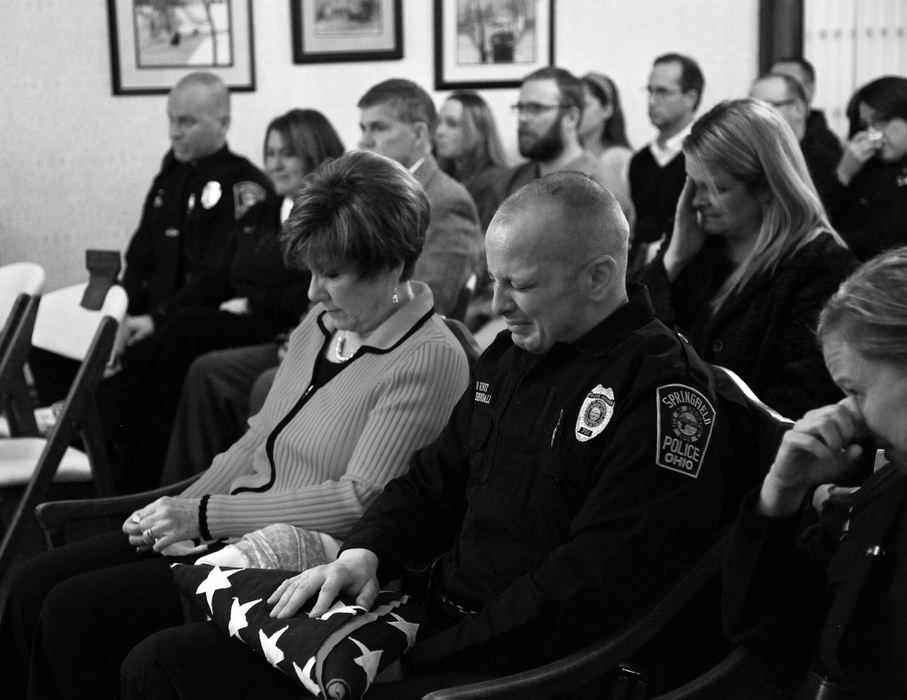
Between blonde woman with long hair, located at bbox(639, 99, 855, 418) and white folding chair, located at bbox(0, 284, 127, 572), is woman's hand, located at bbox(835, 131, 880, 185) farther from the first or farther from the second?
white folding chair, located at bbox(0, 284, 127, 572)

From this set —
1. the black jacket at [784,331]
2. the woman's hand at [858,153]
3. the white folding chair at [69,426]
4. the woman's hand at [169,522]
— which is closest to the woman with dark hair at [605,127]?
the woman's hand at [858,153]

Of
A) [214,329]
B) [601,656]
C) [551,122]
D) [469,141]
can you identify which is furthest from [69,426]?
[469,141]

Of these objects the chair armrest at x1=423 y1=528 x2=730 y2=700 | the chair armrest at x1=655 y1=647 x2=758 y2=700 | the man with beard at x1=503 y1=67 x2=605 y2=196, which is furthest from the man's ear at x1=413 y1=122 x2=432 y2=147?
the chair armrest at x1=655 y1=647 x2=758 y2=700

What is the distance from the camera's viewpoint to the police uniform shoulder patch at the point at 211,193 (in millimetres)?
4602

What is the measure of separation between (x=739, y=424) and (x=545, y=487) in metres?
0.28

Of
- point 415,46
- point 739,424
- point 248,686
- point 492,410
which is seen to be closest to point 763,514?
point 739,424

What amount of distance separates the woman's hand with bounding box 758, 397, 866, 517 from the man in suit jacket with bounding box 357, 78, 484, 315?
7.19 feet

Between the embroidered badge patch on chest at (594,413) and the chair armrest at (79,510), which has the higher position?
the embroidered badge patch on chest at (594,413)

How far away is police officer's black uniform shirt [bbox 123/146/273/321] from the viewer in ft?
14.9

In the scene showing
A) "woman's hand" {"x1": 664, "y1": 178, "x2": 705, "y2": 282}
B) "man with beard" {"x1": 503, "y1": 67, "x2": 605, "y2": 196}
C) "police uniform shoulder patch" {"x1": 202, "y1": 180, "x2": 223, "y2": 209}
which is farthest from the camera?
"man with beard" {"x1": 503, "y1": 67, "x2": 605, "y2": 196}

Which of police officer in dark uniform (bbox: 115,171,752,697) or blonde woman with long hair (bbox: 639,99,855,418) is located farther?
blonde woman with long hair (bbox: 639,99,855,418)

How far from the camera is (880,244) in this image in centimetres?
393

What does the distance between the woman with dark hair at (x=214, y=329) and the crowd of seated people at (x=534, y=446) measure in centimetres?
96

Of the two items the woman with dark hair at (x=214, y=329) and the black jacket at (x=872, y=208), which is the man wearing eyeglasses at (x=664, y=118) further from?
the woman with dark hair at (x=214, y=329)
